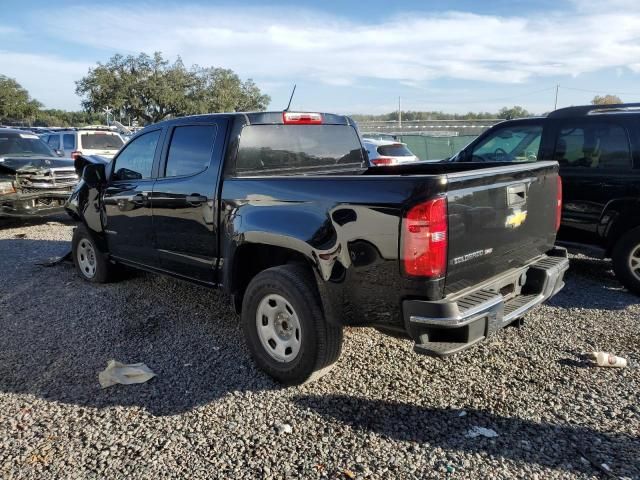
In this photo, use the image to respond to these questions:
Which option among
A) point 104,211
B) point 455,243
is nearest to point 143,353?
point 104,211

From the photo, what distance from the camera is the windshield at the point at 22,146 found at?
10.3m

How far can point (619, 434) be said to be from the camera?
9.72 feet

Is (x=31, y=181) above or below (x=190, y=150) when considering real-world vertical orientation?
below

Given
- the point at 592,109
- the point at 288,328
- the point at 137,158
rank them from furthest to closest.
A: the point at 592,109 → the point at 137,158 → the point at 288,328

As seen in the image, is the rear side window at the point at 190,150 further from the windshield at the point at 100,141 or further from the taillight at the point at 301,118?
the windshield at the point at 100,141

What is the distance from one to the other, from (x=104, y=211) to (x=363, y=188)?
12.0 feet

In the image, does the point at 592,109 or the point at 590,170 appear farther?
the point at 592,109

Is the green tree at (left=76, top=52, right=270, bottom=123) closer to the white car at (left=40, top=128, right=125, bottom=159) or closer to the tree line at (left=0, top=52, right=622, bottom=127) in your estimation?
the tree line at (left=0, top=52, right=622, bottom=127)

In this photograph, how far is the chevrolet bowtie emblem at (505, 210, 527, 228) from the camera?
3.33 meters

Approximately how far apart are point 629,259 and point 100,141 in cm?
1362

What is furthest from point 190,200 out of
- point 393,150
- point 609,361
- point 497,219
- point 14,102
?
point 14,102

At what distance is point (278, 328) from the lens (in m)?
3.64

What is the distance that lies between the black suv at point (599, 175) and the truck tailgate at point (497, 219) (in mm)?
2070

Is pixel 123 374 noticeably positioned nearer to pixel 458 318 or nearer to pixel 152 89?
pixel 458 318
